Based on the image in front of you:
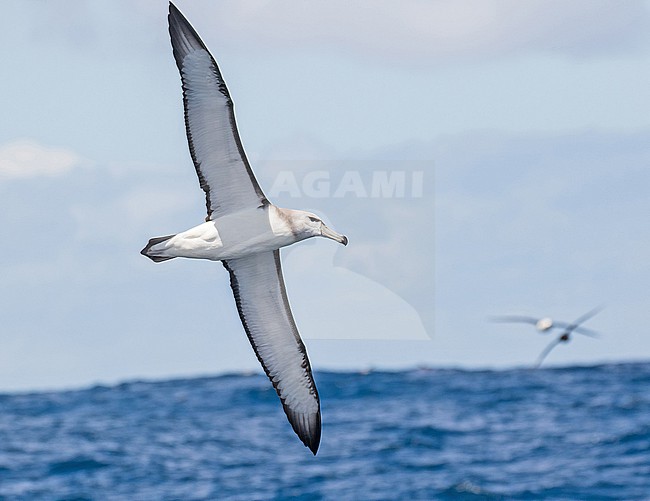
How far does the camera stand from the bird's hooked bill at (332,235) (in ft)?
37.5

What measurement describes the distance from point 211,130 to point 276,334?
3.18 metres

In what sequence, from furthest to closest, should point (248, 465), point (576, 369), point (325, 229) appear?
point (576, 369) → point (248, 465) → point (325, 229)

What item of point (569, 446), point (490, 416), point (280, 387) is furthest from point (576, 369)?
point (280, 387)

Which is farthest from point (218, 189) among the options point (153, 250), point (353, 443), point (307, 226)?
point (353, 443)

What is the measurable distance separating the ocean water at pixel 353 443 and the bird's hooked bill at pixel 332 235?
23.1m

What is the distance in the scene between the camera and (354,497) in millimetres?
34062

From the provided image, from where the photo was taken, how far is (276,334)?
13.4 meters

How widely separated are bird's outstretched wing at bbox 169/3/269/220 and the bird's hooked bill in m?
0.69

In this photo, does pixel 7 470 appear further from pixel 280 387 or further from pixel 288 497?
pixel 280 387

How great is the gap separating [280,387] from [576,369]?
57.1 m

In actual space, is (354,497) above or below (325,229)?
below

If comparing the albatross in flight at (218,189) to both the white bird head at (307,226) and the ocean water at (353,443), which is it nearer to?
the white bird head at (307,226)

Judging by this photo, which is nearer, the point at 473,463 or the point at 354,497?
the point at 354,497

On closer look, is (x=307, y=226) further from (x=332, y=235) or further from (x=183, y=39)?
(x=183, y=39)
